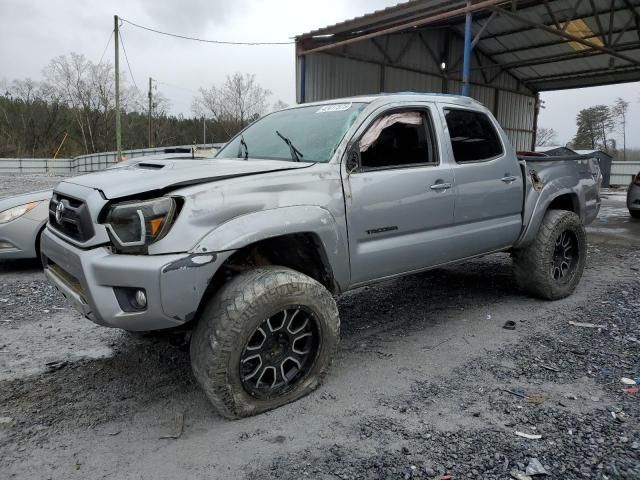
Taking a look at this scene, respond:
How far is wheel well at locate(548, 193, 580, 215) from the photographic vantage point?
493 centimetres

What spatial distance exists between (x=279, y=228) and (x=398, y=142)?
1.27 metres

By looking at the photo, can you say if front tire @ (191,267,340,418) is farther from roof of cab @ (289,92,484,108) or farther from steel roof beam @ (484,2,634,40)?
steel roof beam @ (484,2,634,40)

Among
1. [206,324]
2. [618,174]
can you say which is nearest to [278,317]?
[206,324]

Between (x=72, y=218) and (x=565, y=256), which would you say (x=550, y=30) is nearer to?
(x=565, y=256)

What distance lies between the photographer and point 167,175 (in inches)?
103

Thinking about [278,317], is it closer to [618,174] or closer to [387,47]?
[387,47]

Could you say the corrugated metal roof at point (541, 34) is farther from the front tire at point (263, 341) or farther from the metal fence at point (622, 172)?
the front tire at point (263, 341)

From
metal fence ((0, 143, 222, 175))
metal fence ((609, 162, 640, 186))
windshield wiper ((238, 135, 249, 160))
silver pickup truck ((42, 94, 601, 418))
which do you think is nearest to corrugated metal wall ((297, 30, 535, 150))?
metal fence ((609, 162, 640, 186))

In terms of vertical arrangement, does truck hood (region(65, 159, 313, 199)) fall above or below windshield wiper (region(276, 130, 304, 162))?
below

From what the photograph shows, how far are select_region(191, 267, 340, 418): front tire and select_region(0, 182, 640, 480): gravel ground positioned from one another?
14 centimetres

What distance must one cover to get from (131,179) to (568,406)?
2.75m

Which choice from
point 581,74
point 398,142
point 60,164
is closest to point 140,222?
point 398,142

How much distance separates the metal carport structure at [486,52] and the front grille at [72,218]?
33.3 feet

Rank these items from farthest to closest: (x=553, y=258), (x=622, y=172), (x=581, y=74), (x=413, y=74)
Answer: (x=622, y=172) < (x=581, y=74) < (x=413, y=74) < (x=553, y=258)
